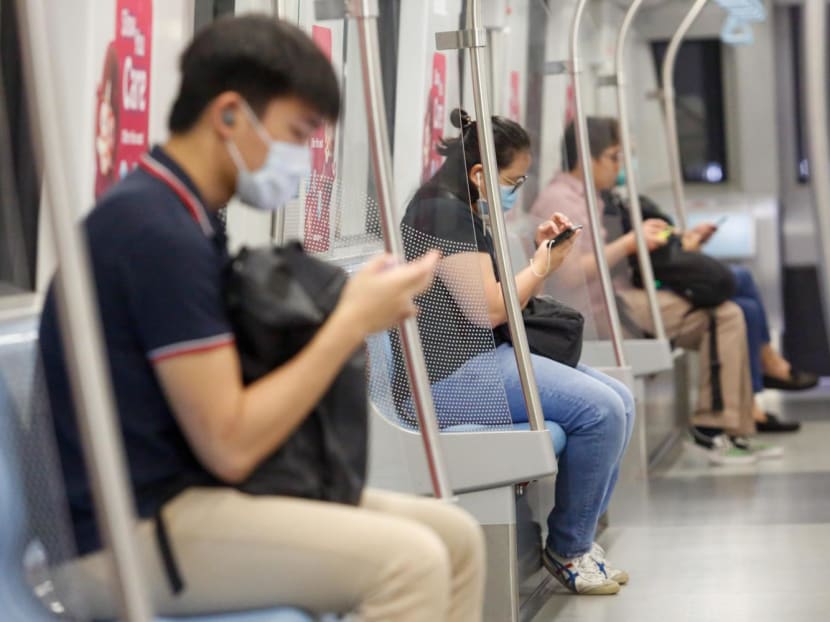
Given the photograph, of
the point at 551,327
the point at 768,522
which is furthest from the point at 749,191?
the point at 551,327

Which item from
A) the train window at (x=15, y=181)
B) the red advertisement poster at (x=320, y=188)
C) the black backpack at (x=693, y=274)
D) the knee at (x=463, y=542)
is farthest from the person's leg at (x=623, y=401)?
the black backpack at (x=693, y=274)

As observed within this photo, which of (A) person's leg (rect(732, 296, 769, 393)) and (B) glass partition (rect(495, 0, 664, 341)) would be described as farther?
(A) person's leg (rect(732, 296, 769, 393))

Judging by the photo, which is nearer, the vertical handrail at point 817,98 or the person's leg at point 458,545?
the person's leg at point 458,545

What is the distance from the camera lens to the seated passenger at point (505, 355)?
409 cm

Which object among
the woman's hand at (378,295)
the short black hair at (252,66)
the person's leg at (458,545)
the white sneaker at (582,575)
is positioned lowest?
the white sneaker at (582,575)

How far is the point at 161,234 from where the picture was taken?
7.09ft

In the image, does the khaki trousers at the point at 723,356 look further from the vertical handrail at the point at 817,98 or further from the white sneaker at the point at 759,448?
the vertical handrail at the point at 817,98

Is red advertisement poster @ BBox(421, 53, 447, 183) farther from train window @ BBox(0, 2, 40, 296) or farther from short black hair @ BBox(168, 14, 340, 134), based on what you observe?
short black hair @ BBox(168, 14, 340, 134)

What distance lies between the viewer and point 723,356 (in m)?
7.65

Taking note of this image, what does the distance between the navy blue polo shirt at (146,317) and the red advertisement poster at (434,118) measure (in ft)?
6.05

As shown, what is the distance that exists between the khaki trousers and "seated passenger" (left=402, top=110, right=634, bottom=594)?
2.72 meters

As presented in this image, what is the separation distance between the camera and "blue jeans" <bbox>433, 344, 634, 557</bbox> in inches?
176

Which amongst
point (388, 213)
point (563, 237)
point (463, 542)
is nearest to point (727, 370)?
point (563, 237)

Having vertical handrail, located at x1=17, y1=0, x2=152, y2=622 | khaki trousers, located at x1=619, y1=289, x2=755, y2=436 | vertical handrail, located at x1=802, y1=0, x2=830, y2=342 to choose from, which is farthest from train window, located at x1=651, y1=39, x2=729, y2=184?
vertical handrail, located at x1=17, y1=0, x2=152, y2=622
